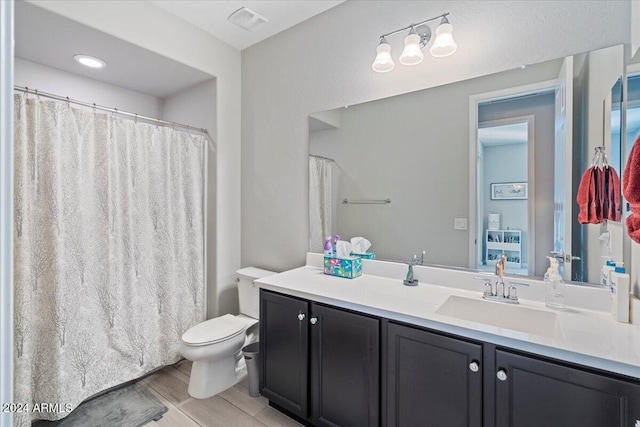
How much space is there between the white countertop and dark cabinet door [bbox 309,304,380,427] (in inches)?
3.2

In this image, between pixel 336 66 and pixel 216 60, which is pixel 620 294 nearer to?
pixel 336 66

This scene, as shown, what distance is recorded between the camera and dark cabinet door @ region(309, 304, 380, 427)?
4.70ft

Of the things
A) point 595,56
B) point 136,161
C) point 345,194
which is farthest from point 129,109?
point 595,56

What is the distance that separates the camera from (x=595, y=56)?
54.6 inches

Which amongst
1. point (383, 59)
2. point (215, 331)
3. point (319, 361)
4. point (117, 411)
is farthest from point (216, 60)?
point (117, 411)

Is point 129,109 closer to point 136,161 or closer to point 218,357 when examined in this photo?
point 136,161

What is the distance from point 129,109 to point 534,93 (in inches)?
128

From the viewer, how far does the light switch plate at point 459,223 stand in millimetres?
1726

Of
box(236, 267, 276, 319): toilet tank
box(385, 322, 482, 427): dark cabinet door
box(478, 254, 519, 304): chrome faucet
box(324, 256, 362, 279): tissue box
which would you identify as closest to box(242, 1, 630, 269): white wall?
box(236, 267, 276, 319): toilet tank

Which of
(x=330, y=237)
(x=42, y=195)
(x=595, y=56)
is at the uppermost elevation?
(x=595, y=56)

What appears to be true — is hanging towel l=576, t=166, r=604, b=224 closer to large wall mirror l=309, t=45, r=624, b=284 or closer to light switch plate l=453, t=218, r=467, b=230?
large wall mirror l=309, t=45, r=624, b=284

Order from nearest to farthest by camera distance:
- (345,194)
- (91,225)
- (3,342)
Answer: (3,342) < (91,225) < (345,194)

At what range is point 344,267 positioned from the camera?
1.98 meters

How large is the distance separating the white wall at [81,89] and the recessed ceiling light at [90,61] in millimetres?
273
